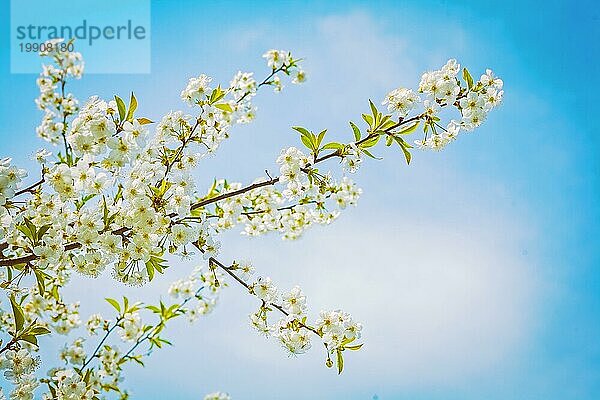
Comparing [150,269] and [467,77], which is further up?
[467,77]

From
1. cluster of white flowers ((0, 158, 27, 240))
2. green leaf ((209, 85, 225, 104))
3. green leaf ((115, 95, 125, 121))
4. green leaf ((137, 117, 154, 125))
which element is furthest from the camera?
green leaf ((209, 85, 225, 104))

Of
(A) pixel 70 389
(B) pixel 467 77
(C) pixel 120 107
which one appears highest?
(B) pixel 467 77

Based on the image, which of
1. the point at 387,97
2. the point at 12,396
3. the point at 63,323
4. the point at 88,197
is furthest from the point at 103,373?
the point at 387,97

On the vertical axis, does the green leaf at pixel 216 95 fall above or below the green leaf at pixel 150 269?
above

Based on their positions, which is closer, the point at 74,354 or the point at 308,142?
the point at 308,142

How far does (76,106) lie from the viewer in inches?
163

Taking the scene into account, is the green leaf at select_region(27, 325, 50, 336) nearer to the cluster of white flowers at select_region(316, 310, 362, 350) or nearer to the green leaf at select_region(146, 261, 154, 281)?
the green leaf at select_region(146, 261, 154, 281)

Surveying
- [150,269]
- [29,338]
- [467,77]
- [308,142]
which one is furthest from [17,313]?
[467,77]

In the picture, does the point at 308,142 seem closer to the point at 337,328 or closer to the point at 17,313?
the point at 337,328

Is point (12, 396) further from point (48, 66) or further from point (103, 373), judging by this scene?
point (48, 66)

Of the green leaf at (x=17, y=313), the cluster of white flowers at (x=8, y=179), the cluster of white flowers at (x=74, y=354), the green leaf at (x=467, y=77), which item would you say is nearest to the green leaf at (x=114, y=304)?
the cluster of white flowers at (x=74, y=354)

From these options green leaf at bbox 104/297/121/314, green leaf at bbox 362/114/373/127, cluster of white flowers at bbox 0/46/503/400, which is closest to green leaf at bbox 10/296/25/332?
cluster of white flowers at bbox 0/46/503/400

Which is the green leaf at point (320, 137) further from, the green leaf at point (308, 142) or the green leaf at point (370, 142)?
the green leaf at point (370, 142)

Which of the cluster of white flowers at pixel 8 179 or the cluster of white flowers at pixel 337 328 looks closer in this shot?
the cluster of white flowers at pixel 8 179
